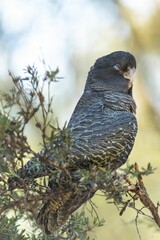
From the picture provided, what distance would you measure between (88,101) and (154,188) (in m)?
2.35

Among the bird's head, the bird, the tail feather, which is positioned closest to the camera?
the bird

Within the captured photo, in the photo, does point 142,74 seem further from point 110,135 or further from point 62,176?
point 62,176

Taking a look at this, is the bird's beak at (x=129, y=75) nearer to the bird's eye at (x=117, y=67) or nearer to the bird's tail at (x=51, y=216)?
the bird's eye at (x=117, y=67)

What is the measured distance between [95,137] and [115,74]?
0.66m

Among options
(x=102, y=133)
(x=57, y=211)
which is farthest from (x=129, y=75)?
(x=57, y=211)

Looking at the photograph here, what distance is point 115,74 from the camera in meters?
3.01

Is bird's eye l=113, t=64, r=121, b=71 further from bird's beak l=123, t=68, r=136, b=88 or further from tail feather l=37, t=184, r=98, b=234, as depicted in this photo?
tail feather l=37, t=184, r=98, b=234

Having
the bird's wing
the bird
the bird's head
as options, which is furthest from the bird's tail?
→ the bird's head

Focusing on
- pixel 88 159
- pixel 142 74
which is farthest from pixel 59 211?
pixel 142 74

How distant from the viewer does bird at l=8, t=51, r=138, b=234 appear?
2.14 metres

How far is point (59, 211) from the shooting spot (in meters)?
2.38

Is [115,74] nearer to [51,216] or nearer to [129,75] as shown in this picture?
[129,75]

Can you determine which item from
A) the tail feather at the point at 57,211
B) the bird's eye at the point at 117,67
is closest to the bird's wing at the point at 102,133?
the tail feather at the point at 57,211

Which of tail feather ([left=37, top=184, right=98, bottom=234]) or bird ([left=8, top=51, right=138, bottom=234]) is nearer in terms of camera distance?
bird ([left=8, top=51, right=138, bottom=234])
